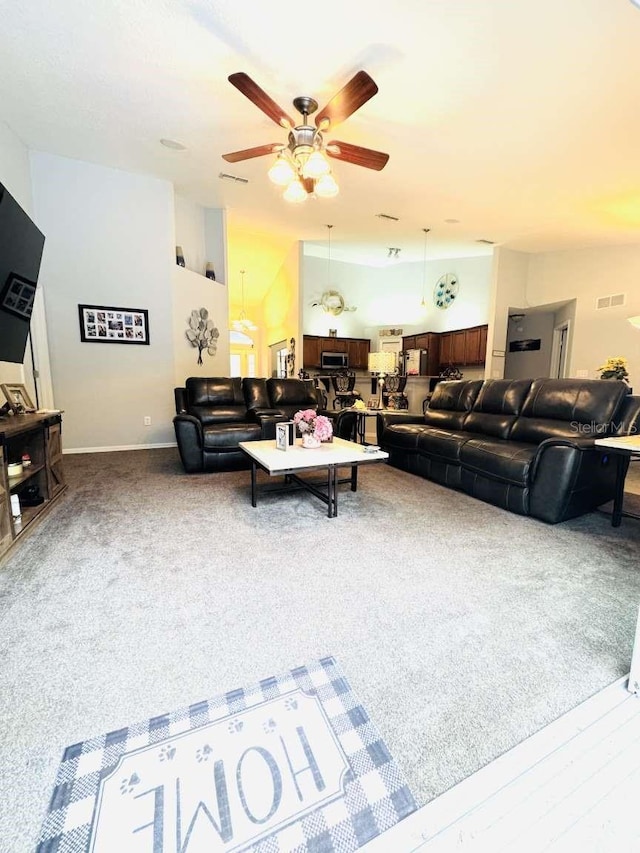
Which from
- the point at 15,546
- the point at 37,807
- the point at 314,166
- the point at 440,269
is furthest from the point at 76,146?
the point at 440,269

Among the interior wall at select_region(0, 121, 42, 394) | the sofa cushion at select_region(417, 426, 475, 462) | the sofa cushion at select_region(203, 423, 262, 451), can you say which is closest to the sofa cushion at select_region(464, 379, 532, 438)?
the sofa cushion at select_region(417, 426, 475, 462)

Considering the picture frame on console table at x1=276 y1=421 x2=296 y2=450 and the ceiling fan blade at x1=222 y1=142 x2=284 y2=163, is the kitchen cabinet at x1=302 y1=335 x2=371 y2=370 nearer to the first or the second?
the ceiling fan blade at x1=222 y1=142 x2=284 y2=163

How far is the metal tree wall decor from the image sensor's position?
209 inches

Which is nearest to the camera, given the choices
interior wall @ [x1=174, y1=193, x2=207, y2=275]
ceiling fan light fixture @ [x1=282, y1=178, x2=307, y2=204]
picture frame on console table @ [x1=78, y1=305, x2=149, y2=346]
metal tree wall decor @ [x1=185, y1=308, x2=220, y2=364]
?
ceiling fan light fixture @ [x1=282, y1=178, x2=307, y2=204]

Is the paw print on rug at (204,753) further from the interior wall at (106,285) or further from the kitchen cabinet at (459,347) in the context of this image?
the kitchen cabinet at (459,347)

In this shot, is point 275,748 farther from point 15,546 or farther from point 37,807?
point 15,546

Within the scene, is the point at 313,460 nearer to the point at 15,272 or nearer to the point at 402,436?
the point at 402,436

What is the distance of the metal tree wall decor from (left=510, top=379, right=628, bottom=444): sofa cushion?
431 cm

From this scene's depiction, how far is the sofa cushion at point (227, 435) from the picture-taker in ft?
12.0

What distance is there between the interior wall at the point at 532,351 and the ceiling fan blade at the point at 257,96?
648 cm

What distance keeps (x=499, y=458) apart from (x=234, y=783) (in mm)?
2521

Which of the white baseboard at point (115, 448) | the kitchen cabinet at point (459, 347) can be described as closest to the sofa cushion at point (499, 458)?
the white baseboard at point (115, 448)

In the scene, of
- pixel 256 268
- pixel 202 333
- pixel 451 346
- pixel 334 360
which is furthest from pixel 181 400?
pixel 256 268

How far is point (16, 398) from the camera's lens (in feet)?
9.57
